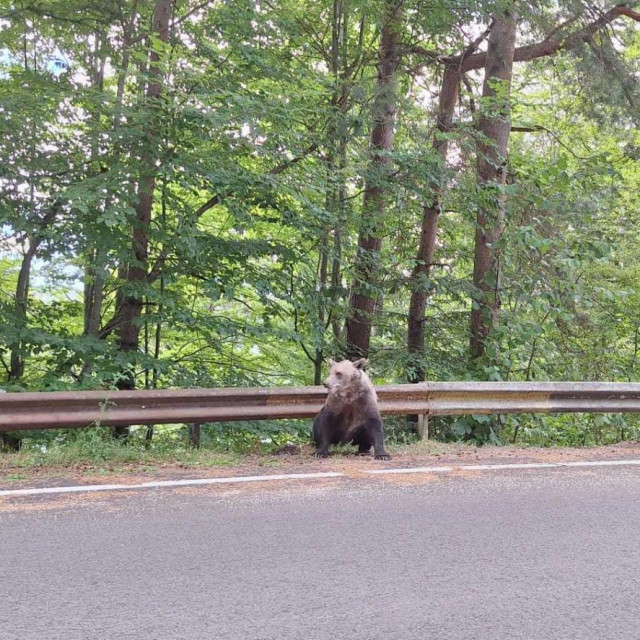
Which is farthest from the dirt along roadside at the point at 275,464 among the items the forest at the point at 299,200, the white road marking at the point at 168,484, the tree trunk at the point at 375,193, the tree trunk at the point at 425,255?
the tree trunk at the point at 375,193

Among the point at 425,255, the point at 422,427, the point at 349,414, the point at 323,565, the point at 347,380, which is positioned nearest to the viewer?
the point at 323,565

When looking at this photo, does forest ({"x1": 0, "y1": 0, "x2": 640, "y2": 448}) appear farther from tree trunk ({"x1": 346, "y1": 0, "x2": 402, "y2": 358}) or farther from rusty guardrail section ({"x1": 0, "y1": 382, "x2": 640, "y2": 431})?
rusty guardrail section ({"x1": 0, "y1": 382, "x2": 640, "y2": 431})

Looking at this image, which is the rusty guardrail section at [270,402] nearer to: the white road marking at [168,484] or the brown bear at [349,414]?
the brown bear at [349,414]

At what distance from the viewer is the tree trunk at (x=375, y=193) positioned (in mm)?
11307

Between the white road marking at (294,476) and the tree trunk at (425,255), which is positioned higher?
the tree trunk at (425,255)

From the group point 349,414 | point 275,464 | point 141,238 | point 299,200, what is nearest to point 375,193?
point 299,200

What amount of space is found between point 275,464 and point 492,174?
7799 millimetres

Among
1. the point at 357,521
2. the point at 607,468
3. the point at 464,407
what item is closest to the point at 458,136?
the point at 464,407

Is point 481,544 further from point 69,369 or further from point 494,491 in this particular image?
point 69,369

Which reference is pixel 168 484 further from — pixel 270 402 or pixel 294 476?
pixel 270 402

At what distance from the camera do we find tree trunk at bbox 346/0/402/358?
11.3 meters

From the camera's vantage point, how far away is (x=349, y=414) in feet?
24.1

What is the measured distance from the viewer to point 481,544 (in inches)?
166

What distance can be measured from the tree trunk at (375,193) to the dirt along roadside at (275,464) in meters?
4.66
